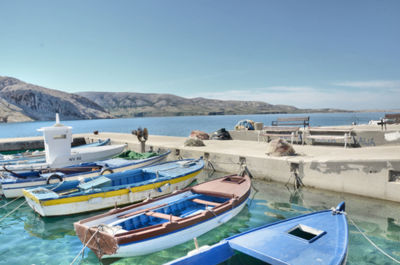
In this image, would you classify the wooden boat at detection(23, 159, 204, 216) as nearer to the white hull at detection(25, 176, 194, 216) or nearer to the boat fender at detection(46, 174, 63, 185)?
the white hull at detection(25, 176, 194, 216)

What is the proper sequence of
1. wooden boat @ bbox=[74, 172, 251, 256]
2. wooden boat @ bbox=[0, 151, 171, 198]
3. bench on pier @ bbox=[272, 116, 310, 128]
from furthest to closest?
bench on pier @ bbox=[272, 116, 310, 128], wooden boat @ bbox=[0, 151, 171, 198], wooden boat @ bbox=[74, 172, 251, 256]

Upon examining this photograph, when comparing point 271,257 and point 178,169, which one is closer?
point 271,257

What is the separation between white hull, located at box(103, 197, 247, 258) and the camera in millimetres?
5758

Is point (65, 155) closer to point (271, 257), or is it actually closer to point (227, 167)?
point (227, 167)

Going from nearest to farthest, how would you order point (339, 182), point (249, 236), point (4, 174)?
point (249, 236), point (339, 182), point (4, 174)

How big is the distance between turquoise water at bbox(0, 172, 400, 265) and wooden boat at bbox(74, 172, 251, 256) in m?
0.65

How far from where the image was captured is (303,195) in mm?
11133

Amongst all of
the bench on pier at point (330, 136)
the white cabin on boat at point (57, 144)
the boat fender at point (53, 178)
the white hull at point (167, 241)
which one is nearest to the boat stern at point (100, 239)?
the white hull at point (167, 241)

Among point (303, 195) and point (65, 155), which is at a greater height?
point (65, 155)

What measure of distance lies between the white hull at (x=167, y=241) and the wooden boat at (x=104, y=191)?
2161mm

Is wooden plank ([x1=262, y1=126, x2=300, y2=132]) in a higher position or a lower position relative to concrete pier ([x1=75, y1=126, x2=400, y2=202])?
higher

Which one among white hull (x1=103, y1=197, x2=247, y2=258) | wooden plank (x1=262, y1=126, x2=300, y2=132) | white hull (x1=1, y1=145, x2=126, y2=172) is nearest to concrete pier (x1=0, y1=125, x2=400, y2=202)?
wooden plank (x1=262, y1=126, x2=300, y2=132)

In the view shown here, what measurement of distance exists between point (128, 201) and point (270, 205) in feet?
18.6

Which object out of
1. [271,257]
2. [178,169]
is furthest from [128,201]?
[271,257]
